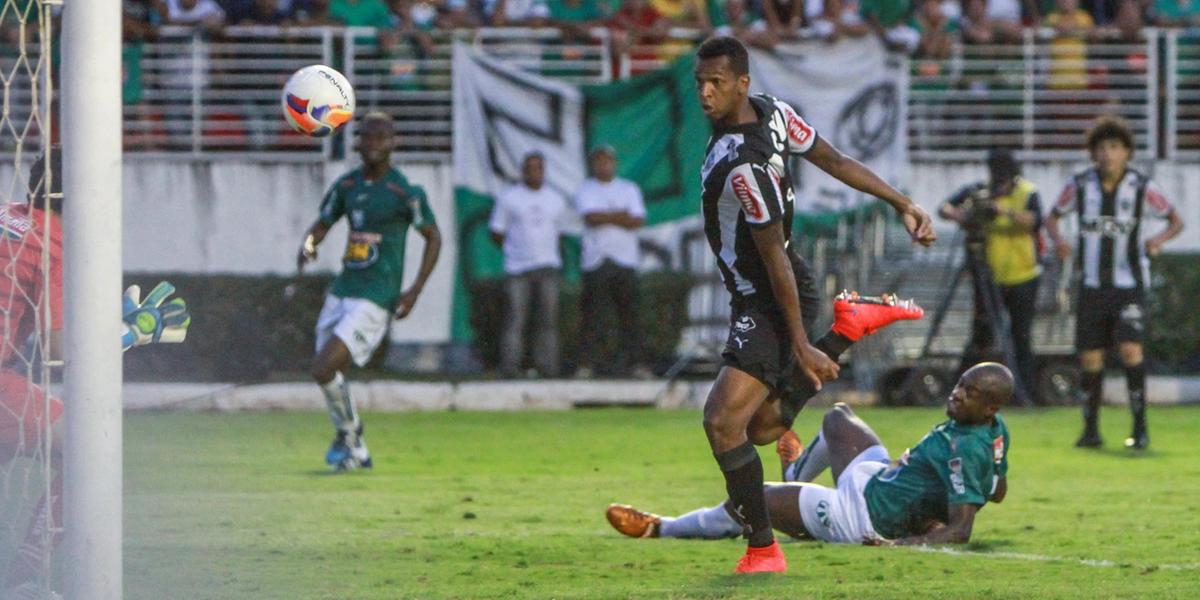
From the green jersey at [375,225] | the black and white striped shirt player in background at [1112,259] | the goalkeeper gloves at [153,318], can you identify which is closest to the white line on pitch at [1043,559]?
the goalkeeper gloves at [153,318]

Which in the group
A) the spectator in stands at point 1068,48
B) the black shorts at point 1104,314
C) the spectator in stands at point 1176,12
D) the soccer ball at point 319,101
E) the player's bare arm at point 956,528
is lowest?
the player's bare arm at point 956,528

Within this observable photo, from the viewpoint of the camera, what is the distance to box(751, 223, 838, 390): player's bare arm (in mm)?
8375

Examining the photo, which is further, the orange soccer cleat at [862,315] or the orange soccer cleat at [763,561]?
the orange soccer cleat at [862,315]

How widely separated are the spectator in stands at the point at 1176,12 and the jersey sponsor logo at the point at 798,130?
1424 centimetres

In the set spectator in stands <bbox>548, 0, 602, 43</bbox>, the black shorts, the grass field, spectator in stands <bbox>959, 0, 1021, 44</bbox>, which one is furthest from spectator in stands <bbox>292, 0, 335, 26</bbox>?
the black shorts

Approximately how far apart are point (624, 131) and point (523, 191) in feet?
5.64

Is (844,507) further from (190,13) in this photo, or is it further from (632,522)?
(190,13)

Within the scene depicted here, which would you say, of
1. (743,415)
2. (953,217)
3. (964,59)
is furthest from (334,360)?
(964,59)

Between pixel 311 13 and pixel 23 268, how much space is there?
46.9 feet

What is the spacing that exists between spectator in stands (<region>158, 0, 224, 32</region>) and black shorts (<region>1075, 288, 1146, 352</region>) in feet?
33.8

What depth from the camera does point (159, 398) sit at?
18.8 meters

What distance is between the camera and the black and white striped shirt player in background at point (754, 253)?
27.7ft

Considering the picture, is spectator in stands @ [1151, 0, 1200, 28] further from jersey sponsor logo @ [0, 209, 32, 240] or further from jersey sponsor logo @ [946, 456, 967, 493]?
jersey sponsor logo @ [0, 209, 32, 240]

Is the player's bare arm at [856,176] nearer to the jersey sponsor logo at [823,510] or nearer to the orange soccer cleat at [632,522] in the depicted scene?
the jersey sponsor logo at [823,510]
